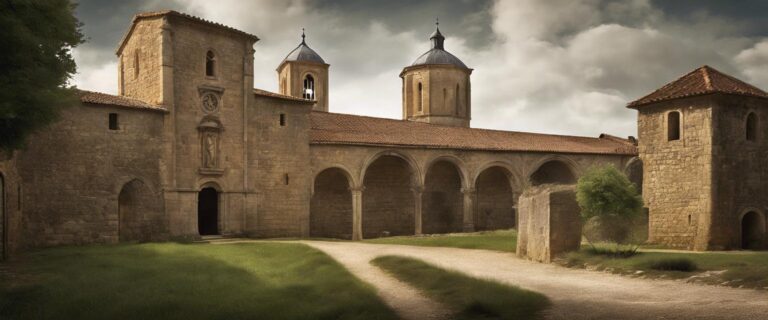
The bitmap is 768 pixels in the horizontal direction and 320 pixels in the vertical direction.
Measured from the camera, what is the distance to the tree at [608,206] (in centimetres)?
2245

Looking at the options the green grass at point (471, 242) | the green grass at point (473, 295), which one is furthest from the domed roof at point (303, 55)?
the green grass at point (473, 295)

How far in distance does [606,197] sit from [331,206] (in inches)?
541

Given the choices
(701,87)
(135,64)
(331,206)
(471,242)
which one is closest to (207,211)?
(331,206)

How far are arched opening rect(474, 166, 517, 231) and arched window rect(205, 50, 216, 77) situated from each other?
16718mm

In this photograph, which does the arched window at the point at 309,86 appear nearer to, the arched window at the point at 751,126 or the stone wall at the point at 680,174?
the stone wall at the point at 680,174

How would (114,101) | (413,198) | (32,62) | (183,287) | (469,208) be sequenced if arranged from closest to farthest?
(183,287) < (32,62) < (114,101) < (469,208) < (413,198)

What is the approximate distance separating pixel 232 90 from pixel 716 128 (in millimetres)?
18838

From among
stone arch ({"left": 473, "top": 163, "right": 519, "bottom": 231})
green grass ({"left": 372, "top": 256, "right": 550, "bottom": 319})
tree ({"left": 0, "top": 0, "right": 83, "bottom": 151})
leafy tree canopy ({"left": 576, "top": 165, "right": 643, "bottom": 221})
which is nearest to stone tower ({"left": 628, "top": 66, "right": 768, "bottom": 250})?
leafy tree canopy ({"left": 576, "top": 165, "right": 643, "bottom": 221})

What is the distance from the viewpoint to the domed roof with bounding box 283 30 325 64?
40422mm

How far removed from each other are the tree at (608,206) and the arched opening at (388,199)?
10819 mm

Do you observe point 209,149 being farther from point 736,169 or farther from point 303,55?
point 736,169

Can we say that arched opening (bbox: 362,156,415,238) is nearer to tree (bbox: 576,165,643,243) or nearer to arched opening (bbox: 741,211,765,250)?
tree (bbox: 576,165,643,243)

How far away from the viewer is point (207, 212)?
87.6ft

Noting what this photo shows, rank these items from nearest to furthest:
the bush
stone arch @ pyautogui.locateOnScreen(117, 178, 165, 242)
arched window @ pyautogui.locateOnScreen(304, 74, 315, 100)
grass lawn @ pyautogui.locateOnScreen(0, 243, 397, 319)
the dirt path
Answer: the dirt path, grass lawn @ pyautogui.locateOnScreen(0, 243, 397, 319), the bush, stone arch @ pyautogui.locateOnScreen(117, 178, 165, 242), arched window @ pyautogui.locateOnScreen(304, 74, 315, 100)
